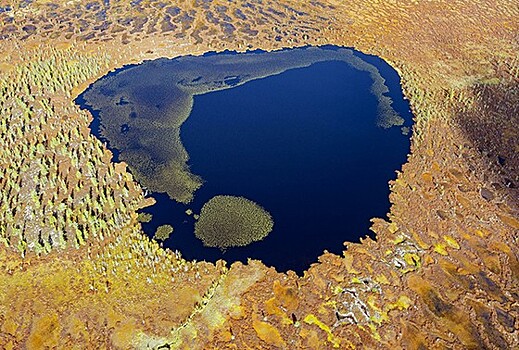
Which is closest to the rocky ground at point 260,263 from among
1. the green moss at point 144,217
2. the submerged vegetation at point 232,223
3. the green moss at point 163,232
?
the green moss at point 144,217

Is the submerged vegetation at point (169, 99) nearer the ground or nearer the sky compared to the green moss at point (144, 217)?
nearer the sky

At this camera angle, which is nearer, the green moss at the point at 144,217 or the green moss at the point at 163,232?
the green moss at the point at 163,232

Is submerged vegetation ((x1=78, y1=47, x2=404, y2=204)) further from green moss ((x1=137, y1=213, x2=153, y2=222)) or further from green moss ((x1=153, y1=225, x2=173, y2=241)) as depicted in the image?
green moss ((x1=153, y1=225, x2=173, y2=241))

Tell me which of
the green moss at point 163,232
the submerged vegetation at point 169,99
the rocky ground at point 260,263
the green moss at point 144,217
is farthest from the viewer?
the submerged vegetation at point 169,99

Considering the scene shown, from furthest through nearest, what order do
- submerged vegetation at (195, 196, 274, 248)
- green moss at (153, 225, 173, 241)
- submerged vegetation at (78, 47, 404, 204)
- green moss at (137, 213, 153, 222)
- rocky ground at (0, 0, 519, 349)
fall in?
submerged vegetation at (78, 47, 404, 204), green moss at (137, 213, 153, 222), green moss at (153, 225, 173, 241), submerged vegetation at (195, 196, 274, 248), rocky ground at (0, 0, 519, 349)

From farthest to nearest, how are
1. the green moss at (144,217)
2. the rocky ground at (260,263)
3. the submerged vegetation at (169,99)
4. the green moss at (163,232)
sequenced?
the submerged vegetation at (169,99), the green moss at (144,217), the green moss at (163,232), the rocky ground at (260,263)

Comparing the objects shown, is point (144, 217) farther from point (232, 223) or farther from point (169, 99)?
point (169, 99)

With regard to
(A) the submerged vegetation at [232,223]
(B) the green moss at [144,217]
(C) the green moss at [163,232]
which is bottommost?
(B) the green moss at [144,217]

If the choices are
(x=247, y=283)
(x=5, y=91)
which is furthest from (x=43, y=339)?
(x=5, y=91)

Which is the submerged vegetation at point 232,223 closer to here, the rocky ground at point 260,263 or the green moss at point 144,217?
the rocky ground at point 260,263

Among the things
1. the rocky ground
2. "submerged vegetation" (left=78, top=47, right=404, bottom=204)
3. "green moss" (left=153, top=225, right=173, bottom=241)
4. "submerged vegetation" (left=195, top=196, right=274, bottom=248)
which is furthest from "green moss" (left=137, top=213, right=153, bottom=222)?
"submerged vegetation" (left=195, top=196, right=274, bottom=248)
